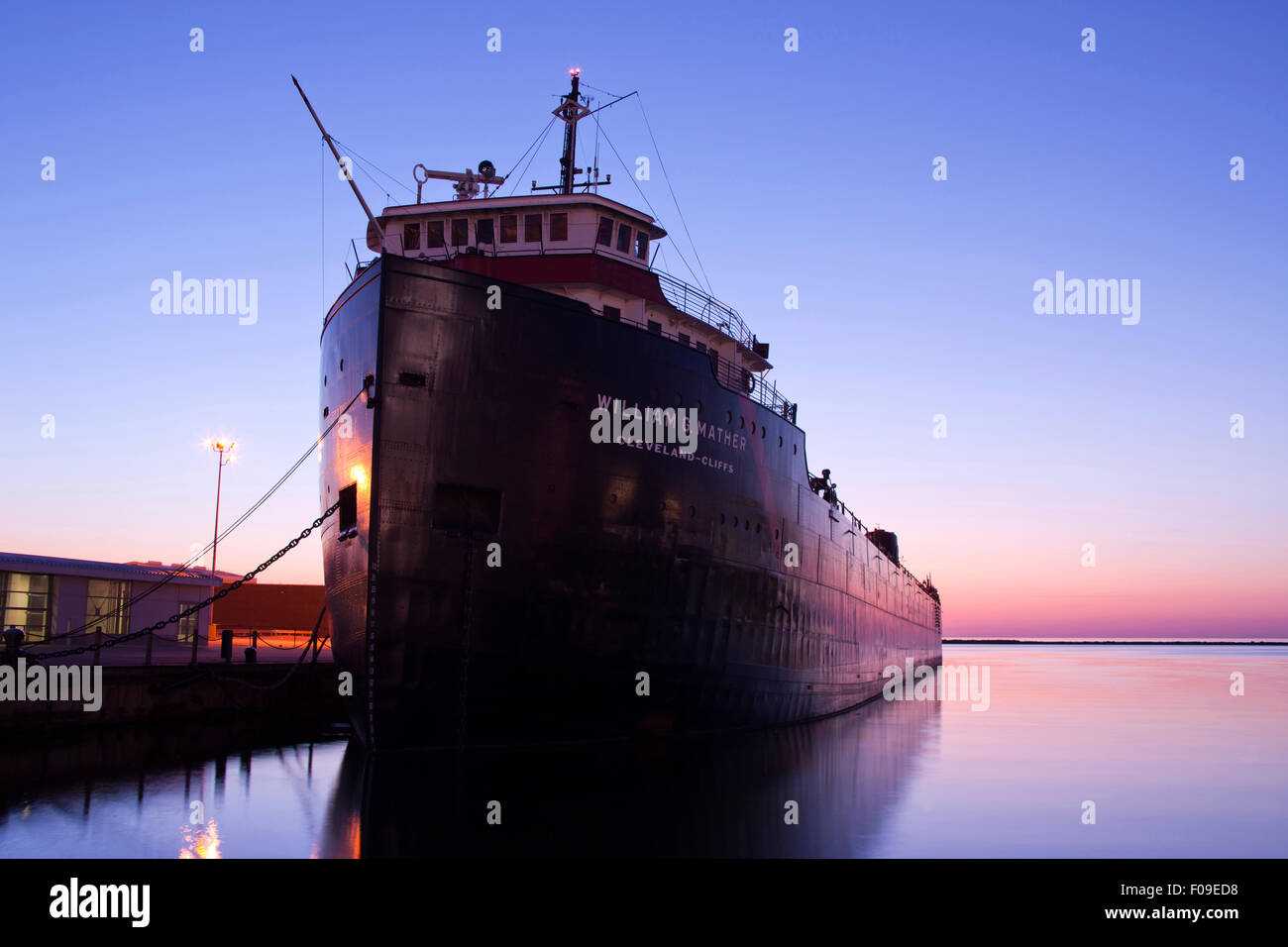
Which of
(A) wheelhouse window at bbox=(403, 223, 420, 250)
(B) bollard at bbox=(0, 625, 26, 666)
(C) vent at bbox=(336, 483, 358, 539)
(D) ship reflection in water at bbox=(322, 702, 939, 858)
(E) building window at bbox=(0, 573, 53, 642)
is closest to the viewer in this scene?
(D) ship reflection in water at bbox=(322, 702, 939, 858)

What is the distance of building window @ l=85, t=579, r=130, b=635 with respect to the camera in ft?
84.3

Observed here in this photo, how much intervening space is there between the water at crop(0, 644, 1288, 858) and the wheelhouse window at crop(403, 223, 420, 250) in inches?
348

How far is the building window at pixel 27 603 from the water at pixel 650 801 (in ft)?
35.4

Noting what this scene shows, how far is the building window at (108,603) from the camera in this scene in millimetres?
25703

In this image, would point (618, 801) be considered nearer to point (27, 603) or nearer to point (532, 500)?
point (532, 500)

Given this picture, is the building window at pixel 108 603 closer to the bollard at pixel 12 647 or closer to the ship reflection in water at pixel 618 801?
the bollard at pixel 12 647

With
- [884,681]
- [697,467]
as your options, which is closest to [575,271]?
[697,467]

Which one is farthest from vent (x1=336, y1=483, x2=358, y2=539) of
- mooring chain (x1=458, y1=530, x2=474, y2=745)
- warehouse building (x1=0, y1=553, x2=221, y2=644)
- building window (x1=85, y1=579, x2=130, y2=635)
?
building window (x1=85, y1=579, x2=130, y2=635)

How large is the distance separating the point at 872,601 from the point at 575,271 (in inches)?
700

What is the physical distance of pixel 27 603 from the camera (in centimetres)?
2391

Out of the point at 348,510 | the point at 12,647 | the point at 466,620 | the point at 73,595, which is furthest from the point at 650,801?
the point at 73,595

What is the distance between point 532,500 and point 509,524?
0.44 meters

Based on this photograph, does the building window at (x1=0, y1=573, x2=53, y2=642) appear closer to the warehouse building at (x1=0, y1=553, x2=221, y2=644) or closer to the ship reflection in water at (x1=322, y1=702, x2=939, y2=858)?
the warehouse building at (x1=0, y1=553, x2=221, y2=644)
